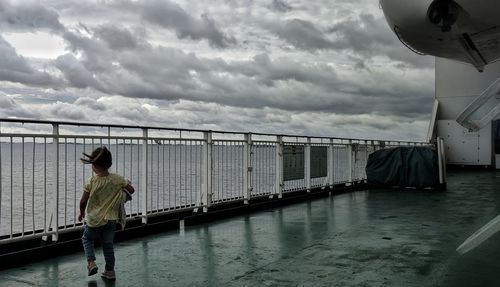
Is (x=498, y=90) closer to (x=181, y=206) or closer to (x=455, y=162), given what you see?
(x=455, y=162)

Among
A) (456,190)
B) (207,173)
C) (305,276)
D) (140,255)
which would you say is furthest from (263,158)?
(456,190)

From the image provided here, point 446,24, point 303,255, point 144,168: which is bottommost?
point 303,255

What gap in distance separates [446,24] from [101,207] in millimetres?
5492

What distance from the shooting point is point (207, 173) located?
25.9ft

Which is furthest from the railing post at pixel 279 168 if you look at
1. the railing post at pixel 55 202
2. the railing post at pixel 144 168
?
the railing post at pixel 55 202

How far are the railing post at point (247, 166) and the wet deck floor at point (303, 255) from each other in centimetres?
67

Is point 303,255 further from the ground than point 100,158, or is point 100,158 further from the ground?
point 100,158

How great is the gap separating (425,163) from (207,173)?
8391mm

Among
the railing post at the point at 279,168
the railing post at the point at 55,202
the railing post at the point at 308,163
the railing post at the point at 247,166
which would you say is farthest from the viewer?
the railing post at the point at 308,163

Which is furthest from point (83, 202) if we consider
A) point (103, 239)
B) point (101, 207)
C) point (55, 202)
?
point (55, 202)

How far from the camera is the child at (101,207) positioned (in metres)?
4.17

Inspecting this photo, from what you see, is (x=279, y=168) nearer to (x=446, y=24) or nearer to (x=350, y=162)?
(x=350, y=162)

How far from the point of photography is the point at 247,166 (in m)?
9.12

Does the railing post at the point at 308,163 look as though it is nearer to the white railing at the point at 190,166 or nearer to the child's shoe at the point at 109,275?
the white railing at the point at 190,166
